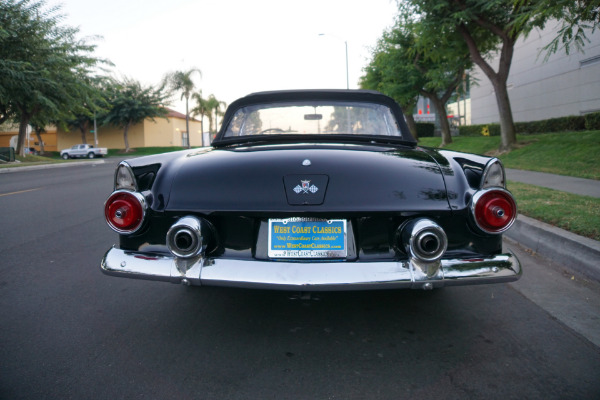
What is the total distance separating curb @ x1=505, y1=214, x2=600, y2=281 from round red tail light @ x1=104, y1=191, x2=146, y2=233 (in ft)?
11.2

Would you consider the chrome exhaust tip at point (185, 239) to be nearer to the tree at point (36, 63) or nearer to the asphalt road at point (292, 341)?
the asphalt road at point (292, 341)

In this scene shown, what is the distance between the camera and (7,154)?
26.4m

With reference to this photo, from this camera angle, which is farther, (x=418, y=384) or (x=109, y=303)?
(x=109, y=303)

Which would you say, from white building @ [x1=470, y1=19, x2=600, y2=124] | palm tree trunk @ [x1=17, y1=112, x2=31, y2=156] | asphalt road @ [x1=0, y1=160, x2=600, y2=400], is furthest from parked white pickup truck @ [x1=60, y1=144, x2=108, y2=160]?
asphalt road @ [x1=0, y1=160, x2=600, y2=400]

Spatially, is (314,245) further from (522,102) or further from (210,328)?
(522,102)

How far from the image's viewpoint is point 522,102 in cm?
2786

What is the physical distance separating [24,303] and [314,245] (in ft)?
7.39

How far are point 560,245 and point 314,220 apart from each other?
9.79 ft

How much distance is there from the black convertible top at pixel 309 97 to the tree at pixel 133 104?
45315mm

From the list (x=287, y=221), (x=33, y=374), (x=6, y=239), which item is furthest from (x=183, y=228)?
(x=6, y=239)

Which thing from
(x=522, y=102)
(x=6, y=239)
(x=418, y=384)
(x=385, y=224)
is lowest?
(x=418, y=384)

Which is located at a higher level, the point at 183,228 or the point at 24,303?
the point at 183,228

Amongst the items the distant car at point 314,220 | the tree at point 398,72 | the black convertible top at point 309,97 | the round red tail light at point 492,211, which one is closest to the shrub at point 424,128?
the tree at point 398,72

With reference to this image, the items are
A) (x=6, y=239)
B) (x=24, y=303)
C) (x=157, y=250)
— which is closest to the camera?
(x=157, y=250)
